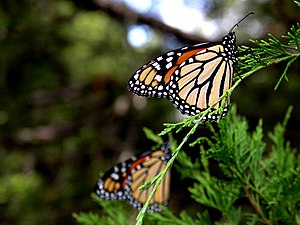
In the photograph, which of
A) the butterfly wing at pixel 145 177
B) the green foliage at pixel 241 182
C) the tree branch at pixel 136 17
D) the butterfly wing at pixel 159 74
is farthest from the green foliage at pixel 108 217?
the tree branch at pixel 136 17

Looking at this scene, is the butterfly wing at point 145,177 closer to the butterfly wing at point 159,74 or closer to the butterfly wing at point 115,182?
the butterfly wing at point 115,182

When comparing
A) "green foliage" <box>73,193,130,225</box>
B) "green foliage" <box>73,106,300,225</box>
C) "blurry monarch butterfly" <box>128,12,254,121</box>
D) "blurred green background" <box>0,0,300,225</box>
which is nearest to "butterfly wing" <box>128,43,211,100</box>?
"blurry monarch butterfly" <box>128,12,254,121</box>

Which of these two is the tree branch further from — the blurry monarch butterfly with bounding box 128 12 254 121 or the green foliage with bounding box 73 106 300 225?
the green foliage with bounding box 73 106 300 225

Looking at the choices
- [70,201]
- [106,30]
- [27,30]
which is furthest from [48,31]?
[70,201]

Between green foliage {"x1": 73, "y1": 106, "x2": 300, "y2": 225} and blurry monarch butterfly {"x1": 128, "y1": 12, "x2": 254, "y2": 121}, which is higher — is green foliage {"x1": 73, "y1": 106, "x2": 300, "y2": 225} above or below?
below

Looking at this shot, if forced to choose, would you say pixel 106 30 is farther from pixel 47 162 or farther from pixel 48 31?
pixel 47 162

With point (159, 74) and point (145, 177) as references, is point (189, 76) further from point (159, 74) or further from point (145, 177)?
point (145, 177)
